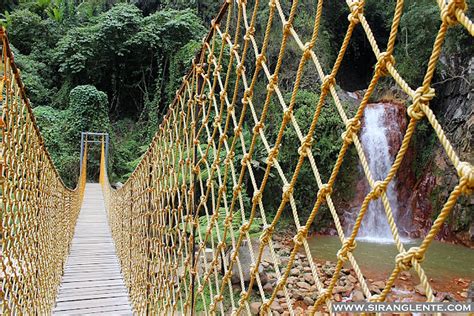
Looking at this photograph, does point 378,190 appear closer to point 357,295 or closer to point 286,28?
point 286,28

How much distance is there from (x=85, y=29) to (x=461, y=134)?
8234mm

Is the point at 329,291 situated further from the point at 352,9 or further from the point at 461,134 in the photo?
the point at 461,134

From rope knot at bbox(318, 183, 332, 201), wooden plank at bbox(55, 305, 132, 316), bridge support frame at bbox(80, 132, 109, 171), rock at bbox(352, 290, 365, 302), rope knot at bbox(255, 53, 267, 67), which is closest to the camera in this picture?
rope knot at bbox(318, 183, 332, 201)

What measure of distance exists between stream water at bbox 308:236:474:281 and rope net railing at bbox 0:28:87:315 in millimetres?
3280

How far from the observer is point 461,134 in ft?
18.7

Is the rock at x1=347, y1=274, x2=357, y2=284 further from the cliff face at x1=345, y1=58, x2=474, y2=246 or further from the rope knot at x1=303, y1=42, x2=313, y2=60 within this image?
the rope knot at x1=303, y1=42, x2=313, y2=60

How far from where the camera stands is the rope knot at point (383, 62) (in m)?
0.42

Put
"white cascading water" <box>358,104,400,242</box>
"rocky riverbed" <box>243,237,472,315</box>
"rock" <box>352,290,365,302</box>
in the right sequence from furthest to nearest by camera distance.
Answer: "white cascading water" <box>358,104,400,242</box> → "rocky riverbed" <box>243,237,472,315</box> → "rock" <box>352,290,365,302</box>

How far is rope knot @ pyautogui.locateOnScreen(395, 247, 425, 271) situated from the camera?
35 cm

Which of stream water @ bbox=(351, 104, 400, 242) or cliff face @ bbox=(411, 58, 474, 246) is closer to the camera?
cliff face @ bbox=(411, 58, 474, 246)

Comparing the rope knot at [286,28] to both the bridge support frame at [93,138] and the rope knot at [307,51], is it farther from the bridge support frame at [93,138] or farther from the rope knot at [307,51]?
the bridge support frame at [93,138]

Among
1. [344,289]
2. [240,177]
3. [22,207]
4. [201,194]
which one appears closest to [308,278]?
[344,289]

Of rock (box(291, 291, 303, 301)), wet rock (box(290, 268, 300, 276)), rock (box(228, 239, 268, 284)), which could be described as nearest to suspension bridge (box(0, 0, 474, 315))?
rock (box(228, 239, 268, 284))

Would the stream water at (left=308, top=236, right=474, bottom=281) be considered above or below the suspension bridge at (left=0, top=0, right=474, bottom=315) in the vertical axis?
below
